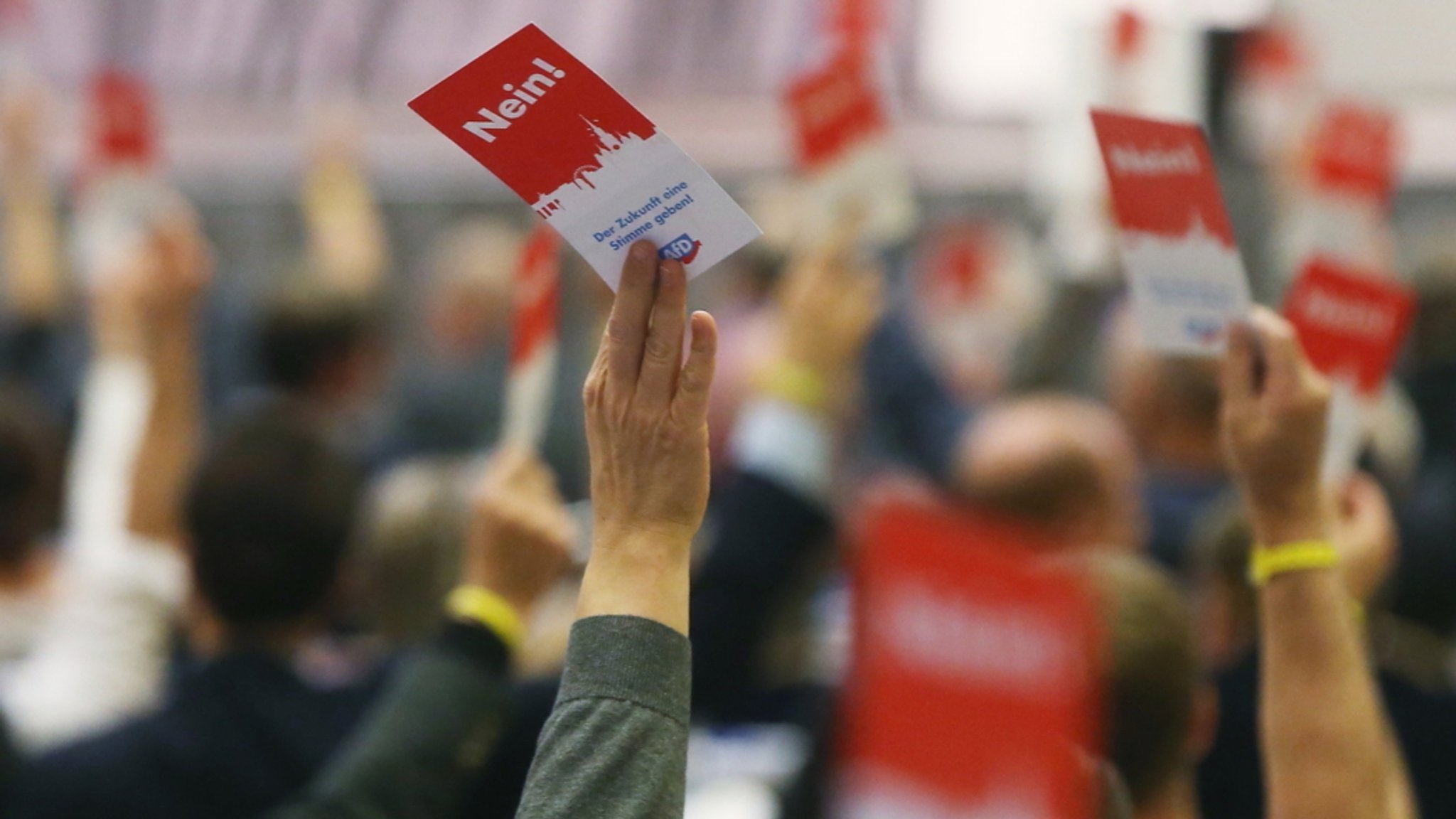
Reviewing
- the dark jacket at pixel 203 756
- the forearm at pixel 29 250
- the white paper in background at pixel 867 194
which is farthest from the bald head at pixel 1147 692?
the forearm at pixel 29 250

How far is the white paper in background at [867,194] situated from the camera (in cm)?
246

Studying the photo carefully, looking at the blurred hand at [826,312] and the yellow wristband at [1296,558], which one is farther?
the blurred hand at [826,312]

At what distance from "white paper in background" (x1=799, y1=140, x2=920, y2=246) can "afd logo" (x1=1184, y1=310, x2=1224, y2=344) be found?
1.07 m

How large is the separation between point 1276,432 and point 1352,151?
159 cm

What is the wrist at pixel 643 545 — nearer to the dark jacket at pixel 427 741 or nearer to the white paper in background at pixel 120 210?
the dark jacket at pixel 427 741

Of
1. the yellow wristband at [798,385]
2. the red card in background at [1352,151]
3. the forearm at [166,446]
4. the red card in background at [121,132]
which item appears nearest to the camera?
the yellow wristband at [798,385]

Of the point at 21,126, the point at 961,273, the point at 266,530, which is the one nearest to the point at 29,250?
the point at 21,126

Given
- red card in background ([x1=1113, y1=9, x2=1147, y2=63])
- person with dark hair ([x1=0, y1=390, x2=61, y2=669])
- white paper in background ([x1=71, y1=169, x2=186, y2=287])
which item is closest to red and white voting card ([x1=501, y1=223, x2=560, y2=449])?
person with dark hair ([x1=0, y1=390, x2=61, y2=669])

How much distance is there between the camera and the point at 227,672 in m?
1.76

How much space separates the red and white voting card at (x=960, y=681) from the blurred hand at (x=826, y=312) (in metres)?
1.20

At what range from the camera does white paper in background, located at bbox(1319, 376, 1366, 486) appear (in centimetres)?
172

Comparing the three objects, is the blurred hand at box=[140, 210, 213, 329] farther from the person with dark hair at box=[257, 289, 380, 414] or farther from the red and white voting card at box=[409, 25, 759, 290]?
the red and white voting card at box=[409, 25, 759, 290]

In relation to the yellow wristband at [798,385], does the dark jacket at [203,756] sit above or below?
above

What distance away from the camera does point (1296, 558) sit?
1345mm
